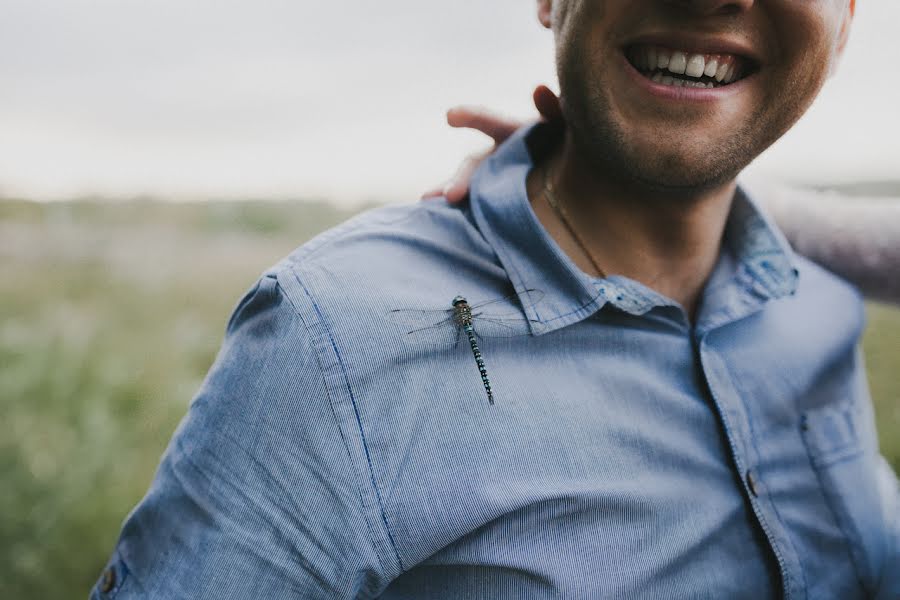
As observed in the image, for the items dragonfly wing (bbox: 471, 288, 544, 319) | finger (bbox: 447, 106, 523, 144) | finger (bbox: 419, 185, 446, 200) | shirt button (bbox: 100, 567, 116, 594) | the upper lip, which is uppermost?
the upper lip

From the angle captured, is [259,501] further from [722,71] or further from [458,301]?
[722,71]

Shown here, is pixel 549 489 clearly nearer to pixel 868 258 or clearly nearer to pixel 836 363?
pixel 836 363

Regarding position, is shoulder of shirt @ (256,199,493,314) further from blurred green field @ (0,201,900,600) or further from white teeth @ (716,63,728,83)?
Result: blurred green field @ (0,201,900,600)

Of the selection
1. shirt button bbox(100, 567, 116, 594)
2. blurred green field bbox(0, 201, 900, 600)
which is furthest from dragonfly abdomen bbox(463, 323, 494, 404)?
blurred green field bbox(0, 201, 900, 600)

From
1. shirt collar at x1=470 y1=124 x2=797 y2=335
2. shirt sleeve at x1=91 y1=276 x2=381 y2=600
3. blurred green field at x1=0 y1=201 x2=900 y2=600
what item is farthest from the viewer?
blurred green field at x1=0 y1=201 x2=900 y2=600

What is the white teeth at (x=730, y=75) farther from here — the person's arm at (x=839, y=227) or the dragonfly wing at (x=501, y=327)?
the dragonfly wing at (x=501, y=327)

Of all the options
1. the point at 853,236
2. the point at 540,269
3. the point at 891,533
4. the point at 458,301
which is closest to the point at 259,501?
the point at 458,301

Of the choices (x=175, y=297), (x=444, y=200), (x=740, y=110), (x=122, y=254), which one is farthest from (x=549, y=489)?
(x=122, y=254)
